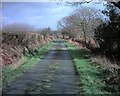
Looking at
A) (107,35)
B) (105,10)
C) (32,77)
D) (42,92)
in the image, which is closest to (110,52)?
(107,35)

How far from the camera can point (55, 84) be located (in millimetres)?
13461

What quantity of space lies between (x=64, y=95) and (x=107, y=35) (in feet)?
63.5

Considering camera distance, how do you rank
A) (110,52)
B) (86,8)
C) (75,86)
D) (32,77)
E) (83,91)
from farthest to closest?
1. (86,8)
2. (110,52)
3. (32,77)
4. (75,86)
5. (83,91)

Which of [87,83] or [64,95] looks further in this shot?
[87,83]

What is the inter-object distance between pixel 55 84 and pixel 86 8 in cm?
5229

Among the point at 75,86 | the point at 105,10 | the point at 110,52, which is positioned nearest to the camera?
the point at 75,86

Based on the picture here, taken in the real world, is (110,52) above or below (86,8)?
below

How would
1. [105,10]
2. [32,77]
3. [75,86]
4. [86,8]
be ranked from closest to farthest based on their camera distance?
1. [75,86]
2. [32,77]
3. [105,10]
4. [86,8]

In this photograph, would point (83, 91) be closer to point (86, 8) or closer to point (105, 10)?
point (105, 10)

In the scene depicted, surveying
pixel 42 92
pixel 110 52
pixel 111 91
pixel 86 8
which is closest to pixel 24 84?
pixel 42 92

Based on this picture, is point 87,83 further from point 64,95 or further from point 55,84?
point 64,95

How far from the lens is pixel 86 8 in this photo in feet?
212

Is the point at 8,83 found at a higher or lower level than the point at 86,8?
lower

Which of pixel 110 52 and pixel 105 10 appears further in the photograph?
pixel 105 10
